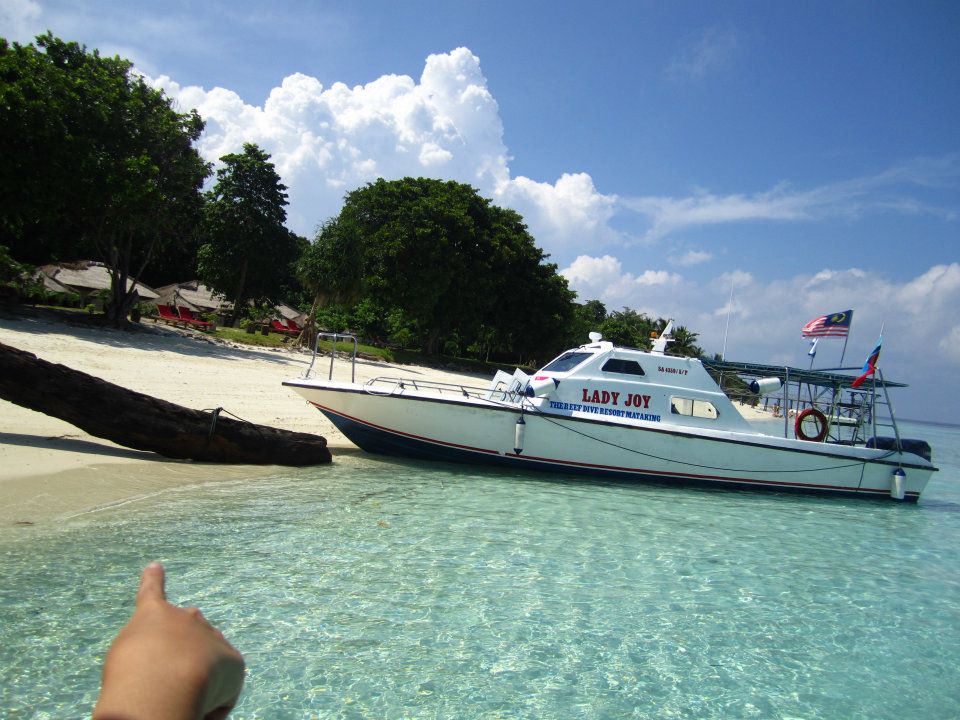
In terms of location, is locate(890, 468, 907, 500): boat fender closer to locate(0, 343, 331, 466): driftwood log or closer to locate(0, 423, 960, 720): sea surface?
locate(0, 423, 960, 720): sea surface

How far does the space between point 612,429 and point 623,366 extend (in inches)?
53.2

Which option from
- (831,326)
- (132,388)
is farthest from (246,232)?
(831,326)

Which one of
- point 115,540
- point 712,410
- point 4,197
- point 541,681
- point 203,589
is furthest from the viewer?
point 4,197

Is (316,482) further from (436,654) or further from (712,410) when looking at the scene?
(712,410)

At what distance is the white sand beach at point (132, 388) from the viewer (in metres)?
7.66

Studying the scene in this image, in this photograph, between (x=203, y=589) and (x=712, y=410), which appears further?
(x=712, y=410)

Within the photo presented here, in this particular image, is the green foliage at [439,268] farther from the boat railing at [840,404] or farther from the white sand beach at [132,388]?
the boat railing at [840,404]

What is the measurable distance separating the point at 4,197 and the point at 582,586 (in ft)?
78.7

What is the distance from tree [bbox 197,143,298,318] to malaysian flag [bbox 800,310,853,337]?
29125 millimetres

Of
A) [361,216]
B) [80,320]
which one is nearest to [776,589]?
[80,320]

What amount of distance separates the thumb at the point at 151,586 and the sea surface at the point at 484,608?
3444 mm

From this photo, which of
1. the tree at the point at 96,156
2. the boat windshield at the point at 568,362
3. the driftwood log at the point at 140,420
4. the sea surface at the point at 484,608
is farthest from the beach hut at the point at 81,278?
the sea surface at the point at 484,608

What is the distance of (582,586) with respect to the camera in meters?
6.50

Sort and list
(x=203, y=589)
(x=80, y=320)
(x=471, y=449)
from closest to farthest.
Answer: (x=203, y=589) → (x=471, y=449) → (x=80, y=320)
